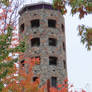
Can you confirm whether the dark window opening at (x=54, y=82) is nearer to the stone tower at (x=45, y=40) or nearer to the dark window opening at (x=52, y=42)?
the stone tower at (x=45, y=40)

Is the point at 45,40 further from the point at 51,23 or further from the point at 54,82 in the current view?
the point at 54,82

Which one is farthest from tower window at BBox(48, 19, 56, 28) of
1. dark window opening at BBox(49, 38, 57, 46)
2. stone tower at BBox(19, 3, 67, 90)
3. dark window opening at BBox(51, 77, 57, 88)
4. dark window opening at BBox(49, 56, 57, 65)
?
dark window opening at BBox(51, 77, 57, 88)

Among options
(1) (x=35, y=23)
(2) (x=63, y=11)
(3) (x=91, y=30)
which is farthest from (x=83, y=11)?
(1) (x=35, y=23)

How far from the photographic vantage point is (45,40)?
29078 millimetres

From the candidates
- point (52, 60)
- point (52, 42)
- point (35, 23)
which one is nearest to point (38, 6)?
point (35, 23)

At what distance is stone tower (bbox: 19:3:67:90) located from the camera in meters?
28.4

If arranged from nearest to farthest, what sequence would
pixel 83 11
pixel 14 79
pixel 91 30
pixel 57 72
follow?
pixel 91 30 → pixel 83 11 → pixel 14 79 → pixel 57 72

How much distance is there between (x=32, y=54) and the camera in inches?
1142

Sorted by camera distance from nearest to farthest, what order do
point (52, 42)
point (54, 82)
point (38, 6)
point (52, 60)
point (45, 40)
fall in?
point (54, 82) < point (45, 40) < point (52, 60) < point (52, 42) < point (38, 6)

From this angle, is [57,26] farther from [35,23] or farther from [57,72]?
[57,72]

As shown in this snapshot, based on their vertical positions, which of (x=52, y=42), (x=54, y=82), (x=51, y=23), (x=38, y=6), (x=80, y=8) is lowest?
(x=54, y=82)

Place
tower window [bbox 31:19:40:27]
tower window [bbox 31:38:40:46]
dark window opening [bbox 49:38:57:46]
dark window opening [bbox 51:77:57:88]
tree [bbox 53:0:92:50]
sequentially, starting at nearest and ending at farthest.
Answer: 1. tree [bbox 53:0:92:50]
2. dark window opening [bbox 51:77:57:88]
3. tower window [bbox 31:38:40:46]
4. dark window opening [bbox 49:38:57:46]
5. tower window [bbox 31:19:40:27]

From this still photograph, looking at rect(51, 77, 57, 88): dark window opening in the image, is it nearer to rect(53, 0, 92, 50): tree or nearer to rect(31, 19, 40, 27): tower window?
rect(31, 19, 40, 27): tower window

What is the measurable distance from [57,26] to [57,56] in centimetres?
375
